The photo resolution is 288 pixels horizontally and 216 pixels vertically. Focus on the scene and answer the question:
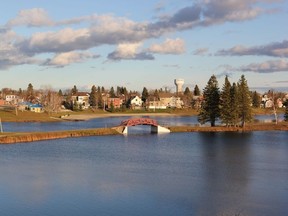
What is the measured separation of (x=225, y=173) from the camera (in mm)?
51719

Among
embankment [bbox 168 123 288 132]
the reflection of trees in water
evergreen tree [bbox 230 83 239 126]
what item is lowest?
the reflection of trees in water

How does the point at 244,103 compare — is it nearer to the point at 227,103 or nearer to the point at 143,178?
the point at 227,103

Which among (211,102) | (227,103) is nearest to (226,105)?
Answer: (227,103)

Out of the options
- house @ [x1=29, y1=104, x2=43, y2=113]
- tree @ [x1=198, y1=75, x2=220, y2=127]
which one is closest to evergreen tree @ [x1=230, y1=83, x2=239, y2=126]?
tree @ [x1=198, y1=75, x2=220, y2=127]

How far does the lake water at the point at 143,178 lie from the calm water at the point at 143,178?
0.24ft

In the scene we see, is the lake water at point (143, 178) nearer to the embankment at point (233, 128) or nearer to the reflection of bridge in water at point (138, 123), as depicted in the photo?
the reflection of bridge in water at point (138, 123)

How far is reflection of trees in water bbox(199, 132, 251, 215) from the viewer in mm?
37688

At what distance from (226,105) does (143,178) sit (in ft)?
200

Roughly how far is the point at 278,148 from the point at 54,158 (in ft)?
116

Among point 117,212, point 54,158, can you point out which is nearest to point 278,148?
point 54,158

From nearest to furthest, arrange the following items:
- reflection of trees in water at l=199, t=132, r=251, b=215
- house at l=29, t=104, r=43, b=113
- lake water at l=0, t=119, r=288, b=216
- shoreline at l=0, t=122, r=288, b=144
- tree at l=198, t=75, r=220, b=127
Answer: lake water at l=0, t=119, r=288, b=216 < reflection of trees in water at l=199, t=132, r=251, b=215 < shoreline at l=0, t=122, r=288, b=144 < tree at l=198, t=75, r=220, b=127 < house at l=29, t=104, r=43, b=113

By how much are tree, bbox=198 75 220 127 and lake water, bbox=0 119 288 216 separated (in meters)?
27.9

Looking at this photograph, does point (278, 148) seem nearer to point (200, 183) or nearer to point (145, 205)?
point (200, 183)

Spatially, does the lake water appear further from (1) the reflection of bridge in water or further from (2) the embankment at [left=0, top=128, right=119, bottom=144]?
(1) the reflection of bridge in water
